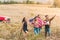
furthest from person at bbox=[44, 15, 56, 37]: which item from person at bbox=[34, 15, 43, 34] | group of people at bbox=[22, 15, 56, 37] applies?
person at bbox=[34, 15, 43, 34]

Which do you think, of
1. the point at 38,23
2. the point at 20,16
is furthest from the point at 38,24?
the point at 20,16

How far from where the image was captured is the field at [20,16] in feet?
11.3

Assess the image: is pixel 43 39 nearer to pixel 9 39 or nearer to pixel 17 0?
pixel 9 39

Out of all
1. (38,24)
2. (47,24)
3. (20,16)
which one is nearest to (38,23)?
(38,24)

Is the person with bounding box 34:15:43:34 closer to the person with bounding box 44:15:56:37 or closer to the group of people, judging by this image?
the group of people

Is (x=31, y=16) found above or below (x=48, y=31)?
above

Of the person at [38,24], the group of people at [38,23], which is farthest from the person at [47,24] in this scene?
the person at [38,24]

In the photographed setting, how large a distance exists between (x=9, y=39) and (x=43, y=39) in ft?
2.23

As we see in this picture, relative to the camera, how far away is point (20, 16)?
3500 millimetres

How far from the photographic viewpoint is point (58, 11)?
137 inches

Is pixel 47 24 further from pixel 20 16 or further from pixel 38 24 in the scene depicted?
pixel 20 16

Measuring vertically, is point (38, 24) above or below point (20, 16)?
below

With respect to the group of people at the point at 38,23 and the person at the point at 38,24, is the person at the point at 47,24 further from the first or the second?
the person at the point at 38,24

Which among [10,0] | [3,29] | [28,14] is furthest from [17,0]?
[3,29]
